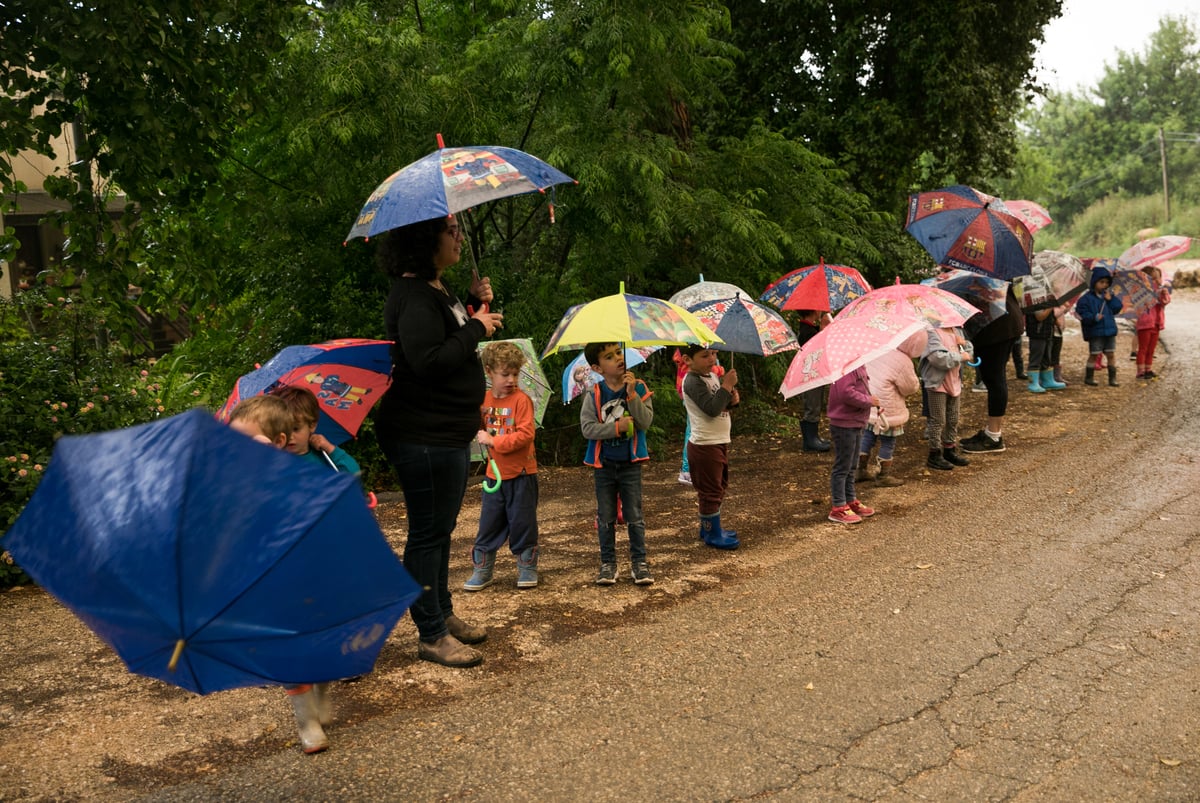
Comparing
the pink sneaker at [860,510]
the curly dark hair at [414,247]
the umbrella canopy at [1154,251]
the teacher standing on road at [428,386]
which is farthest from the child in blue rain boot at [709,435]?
the umbrella canopy at [1154,251]

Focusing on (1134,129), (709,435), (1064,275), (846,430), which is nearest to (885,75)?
(1064,275)

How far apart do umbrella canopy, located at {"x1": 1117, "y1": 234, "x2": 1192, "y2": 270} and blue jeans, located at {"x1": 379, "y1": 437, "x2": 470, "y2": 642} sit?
39.7 feet

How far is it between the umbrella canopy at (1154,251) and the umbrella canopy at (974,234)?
5364 millimetres

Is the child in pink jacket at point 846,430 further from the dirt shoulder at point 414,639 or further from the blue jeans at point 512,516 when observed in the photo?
the blue jeans at point 512,516

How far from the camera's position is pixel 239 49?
760cm

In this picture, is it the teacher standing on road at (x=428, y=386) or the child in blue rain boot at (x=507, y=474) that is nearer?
the teacher standing on road at (x=428, y=386)

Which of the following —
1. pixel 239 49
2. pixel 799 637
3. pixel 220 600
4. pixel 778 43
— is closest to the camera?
pixel 220 600

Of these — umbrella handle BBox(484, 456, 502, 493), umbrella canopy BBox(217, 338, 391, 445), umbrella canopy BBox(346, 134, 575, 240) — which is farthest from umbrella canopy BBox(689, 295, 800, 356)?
umbrella canopy BBox(217, 338, 391, 445)

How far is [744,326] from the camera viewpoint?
298 inches

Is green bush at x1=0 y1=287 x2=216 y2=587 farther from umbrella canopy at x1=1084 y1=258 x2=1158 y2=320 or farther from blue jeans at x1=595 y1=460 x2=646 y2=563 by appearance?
umbrella canopy at x1=1084 y1=258 x2=1158 y2=320

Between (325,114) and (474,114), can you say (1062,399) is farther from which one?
(325,114)

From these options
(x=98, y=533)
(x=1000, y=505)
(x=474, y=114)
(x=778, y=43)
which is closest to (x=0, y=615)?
(x=98, y=533)

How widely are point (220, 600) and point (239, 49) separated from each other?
5813 mm

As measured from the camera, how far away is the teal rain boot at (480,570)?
21.1 ft
